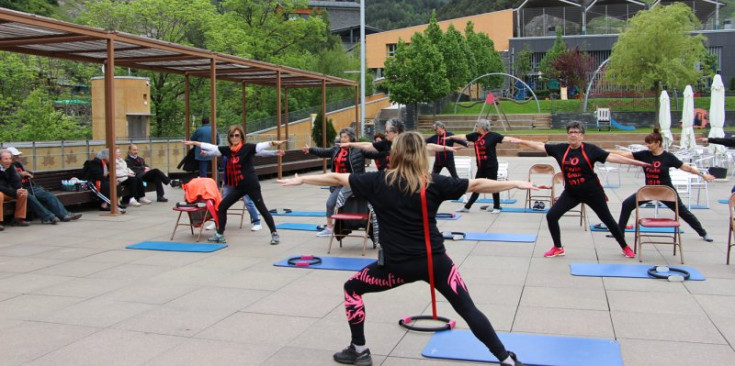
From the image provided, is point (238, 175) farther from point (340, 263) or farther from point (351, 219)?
point (340, 263)

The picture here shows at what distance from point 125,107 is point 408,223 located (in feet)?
77.4

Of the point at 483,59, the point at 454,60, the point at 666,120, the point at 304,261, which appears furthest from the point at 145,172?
the point at 483,59

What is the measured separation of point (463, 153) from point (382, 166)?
26968 mm

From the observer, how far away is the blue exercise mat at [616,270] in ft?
25.4

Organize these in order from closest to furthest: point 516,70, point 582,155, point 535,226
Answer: point 582,155, point 535,226, point 516,70

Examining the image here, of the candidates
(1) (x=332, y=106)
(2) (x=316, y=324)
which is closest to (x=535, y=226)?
(2) (x=316, y=324)

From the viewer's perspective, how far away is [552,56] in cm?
5966

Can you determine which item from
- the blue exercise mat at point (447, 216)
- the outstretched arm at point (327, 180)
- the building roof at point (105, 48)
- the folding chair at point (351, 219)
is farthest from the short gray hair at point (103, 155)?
the outstretched arm at point (327, 180)

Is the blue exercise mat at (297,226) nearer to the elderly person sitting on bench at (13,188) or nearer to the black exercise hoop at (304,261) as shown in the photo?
the black exercise hoop at (304,261)

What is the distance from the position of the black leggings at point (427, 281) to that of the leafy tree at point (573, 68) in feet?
177

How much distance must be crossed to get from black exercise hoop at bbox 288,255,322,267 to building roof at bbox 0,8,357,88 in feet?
19.3

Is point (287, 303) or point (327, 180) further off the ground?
point (327, 180)

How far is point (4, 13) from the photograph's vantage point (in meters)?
10.3

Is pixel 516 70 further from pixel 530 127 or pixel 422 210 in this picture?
pixel 422 210
